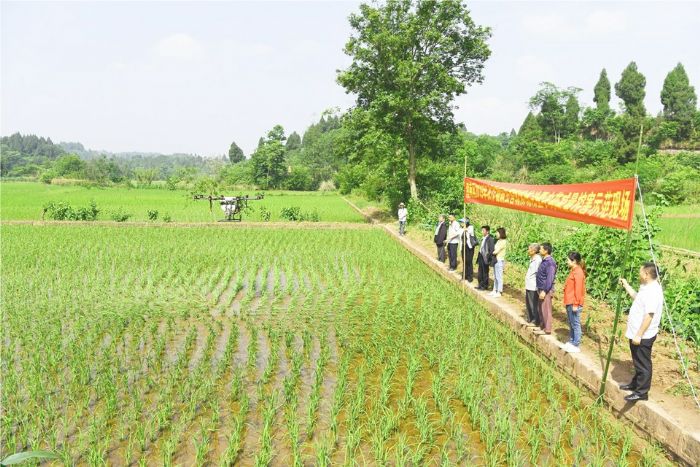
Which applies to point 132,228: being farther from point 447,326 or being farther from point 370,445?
point 370,445

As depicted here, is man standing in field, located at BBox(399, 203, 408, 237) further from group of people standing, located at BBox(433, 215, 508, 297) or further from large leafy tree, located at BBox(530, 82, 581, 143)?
large leafy tree, located at BBox(530, 82, 581, 143)

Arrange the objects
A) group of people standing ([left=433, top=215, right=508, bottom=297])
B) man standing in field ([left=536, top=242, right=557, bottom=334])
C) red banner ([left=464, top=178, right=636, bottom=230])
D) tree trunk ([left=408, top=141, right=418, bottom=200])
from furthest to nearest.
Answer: tree trunk ([left=408, top=141, right=418, bottom=200]) < group of people standing ([left=433, top=215, right=508, bottom=297]) < man standing in field ([left=536, top=242, right=557, bottom=334]) < red banner ([left=464, top=178, right=636, bottom=230])

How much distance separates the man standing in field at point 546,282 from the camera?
6.45 meters

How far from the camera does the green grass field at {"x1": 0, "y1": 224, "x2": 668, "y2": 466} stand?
4.21 meters

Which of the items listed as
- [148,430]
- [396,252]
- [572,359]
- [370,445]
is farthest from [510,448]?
[396,252]

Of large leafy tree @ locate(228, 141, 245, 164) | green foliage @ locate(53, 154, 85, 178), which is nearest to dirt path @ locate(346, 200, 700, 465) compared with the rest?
green foliage @ locate(53, 154, 85, 178)

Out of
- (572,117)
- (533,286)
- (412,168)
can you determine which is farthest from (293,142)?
(533,286)

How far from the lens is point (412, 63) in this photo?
21.0m

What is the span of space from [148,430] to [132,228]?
55.2ft

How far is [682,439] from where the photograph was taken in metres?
4.09

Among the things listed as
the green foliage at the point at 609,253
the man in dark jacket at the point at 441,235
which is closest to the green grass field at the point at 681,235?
the green foliage at the point at 609,253

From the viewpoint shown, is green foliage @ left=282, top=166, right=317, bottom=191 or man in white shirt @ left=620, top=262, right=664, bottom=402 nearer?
man in white shirt @ left=620, top=262, right=664, bottom=402

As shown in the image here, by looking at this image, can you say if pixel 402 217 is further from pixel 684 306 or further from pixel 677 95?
pixel 677 95

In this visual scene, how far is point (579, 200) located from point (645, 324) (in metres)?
1.76
